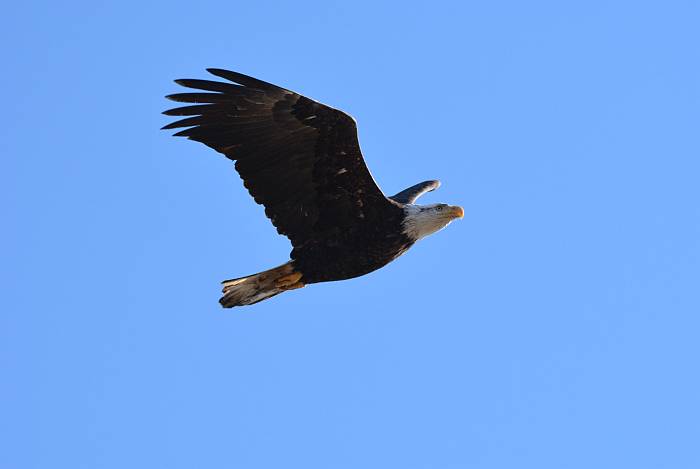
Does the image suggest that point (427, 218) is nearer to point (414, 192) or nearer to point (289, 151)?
point (289, 151)

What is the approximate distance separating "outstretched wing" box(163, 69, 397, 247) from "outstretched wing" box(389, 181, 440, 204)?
1891 mm

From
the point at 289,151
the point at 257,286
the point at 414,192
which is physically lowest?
the point at 257,286

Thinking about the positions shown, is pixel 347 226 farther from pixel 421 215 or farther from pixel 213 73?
pixel 213 73

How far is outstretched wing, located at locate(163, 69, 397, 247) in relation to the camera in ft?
50.1

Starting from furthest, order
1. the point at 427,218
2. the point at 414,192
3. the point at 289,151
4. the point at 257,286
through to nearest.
Answer: the point at 414,192 → the point at 257,286 → the point at 427,218 → the point at 289,151

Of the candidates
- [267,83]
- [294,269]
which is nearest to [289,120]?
[267,83]

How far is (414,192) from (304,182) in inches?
100

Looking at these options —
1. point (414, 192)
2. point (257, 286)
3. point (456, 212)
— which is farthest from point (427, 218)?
point (414, 192)

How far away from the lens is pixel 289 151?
15.5 metres

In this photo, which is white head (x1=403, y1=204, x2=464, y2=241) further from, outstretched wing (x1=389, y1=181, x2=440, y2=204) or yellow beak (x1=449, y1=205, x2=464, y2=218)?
outstretched wing (x1=389, y1=181, x2=440, y2=204)

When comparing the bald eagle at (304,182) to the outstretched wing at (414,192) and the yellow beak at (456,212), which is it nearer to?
the yellow beak at (456,212)

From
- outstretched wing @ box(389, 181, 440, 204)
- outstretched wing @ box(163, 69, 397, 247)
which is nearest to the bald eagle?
outstretched wing @ box(163, 69, 397, 247)

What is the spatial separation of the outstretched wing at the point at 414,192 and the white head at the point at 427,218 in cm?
155

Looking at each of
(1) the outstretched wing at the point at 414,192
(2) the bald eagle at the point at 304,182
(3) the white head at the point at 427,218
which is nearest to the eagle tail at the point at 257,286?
(2) the bald eagle at the point at 304,182
